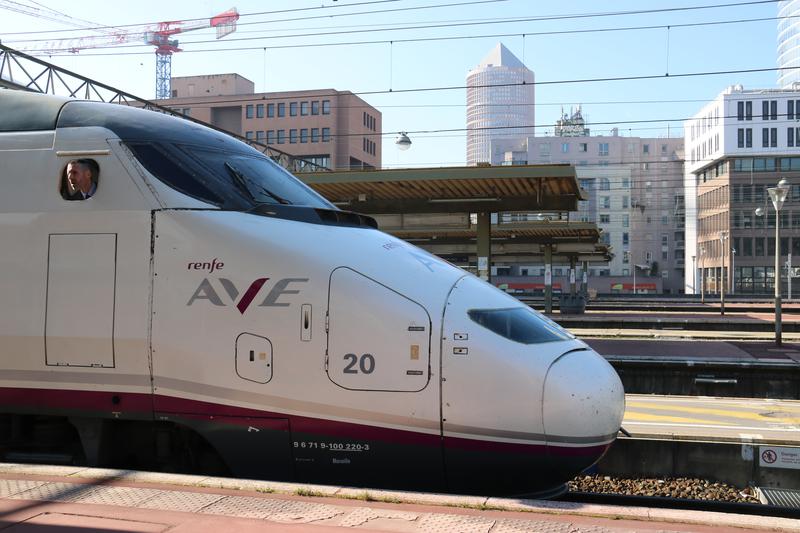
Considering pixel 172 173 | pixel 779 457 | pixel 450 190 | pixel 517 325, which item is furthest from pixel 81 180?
pixel 450 190

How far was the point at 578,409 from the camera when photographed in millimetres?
5832

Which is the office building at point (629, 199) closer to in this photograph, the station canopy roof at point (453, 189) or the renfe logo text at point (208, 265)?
the station canopy roof at point (453, 189)

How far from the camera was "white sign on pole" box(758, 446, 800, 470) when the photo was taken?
8812 millimetres

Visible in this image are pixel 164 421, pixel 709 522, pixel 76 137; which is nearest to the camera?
pixel 709 522

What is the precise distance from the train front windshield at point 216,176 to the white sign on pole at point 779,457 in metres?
6.09

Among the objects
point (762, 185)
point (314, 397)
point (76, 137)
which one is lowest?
point (314, 397)

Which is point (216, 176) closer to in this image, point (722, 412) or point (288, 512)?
point (288, 512)

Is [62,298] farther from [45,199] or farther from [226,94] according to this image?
[226,94]

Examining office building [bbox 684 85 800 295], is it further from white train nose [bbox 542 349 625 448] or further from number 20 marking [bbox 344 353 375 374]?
number 20 marking [bbox 344 353 375 374]

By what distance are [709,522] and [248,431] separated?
3.53m

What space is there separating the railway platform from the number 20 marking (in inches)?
37.4

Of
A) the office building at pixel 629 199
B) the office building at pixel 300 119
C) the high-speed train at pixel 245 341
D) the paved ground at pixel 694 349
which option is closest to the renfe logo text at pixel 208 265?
the high-speed train at pixel 245 341

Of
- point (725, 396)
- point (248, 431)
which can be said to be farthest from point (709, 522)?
point (725, 396)

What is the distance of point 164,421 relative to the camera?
6441 millimetres
